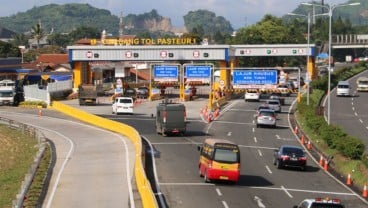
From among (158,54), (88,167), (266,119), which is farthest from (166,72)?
(88,167)

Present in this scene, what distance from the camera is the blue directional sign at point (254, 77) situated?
3142 inches

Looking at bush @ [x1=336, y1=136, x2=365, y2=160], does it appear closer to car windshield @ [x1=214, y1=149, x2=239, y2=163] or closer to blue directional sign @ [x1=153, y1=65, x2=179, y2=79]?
car windshield @ [x1=214, y1=149, x2=239, y2=163]

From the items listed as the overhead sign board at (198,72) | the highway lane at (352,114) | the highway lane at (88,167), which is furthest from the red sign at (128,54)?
the highway lane at (88,167)

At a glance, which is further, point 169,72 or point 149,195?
point 169,72

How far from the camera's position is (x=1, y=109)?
84.2 meters

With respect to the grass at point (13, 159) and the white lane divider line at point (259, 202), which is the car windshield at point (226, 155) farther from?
the grass at point (13, 159)

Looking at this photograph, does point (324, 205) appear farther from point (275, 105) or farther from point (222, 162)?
point (275, 105)

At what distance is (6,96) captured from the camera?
8694cm

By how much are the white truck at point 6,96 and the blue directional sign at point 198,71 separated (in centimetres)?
2087

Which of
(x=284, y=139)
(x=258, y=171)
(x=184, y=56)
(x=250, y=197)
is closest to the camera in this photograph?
(x=250, y=197)

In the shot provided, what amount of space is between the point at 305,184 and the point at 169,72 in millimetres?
55364

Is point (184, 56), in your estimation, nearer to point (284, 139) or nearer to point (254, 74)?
point (254, 74)

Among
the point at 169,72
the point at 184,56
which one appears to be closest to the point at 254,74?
the point at 169,72

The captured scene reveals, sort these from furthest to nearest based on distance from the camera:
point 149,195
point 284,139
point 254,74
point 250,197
→ point 254,74
point 284,139
point 250,197
point 149,195
